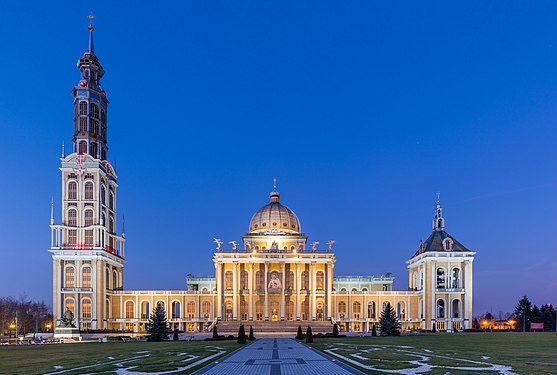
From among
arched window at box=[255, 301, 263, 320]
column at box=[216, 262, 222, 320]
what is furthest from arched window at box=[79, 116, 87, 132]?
arched window at box=[255, 301, 263, 320]

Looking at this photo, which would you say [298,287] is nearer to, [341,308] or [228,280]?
[341,308]

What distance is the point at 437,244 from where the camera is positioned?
11075 cm

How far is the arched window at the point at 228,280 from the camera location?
113 m

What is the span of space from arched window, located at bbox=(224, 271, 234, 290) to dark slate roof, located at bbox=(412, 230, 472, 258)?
41360 mm

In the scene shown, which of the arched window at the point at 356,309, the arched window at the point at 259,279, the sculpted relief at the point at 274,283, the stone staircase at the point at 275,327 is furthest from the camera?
the arched window at the point at 259,279

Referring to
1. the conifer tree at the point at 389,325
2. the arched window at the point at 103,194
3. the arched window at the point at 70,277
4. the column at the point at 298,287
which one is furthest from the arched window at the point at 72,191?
the conifer tree at the point at 389,325

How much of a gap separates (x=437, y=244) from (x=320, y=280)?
26.0m

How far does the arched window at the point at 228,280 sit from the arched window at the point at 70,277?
30483 mm

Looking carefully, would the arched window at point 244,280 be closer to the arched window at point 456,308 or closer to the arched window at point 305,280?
the arched window at point 305,280

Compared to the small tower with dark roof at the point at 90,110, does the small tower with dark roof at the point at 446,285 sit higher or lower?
lower

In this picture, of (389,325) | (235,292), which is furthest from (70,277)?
(389,325)

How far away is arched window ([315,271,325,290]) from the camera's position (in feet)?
375

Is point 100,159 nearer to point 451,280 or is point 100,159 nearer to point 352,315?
point 352,315

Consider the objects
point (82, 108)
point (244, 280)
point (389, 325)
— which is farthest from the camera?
point (244, 280)
